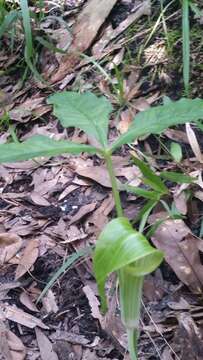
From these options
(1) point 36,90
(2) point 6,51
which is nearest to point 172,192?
(1) point 36,90

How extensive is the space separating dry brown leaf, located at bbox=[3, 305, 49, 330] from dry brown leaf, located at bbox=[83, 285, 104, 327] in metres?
0.10

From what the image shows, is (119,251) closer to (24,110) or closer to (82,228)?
(82,228)

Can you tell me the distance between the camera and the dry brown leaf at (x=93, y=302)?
132 cm

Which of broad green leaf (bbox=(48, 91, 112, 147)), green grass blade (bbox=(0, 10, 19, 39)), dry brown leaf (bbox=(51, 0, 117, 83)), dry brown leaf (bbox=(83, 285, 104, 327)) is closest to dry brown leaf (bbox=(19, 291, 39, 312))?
dry brown leaf (bbox=(83, 285, 104, 327))

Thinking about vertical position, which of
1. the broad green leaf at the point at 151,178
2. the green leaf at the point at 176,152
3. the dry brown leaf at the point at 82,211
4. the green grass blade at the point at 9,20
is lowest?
the dry brown leaf at the point at 82,211

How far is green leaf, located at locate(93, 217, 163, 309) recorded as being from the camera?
0.77m

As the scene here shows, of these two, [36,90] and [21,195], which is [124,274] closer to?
[21,195]

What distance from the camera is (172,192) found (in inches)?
59.1

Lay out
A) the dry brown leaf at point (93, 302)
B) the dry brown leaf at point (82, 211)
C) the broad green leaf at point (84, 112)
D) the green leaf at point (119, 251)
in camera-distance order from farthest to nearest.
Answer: the dry brown leaf at point (82, 211) < the dry brown leaf at point (93, 302) < the broad green leaf at point (84, 112) < the green leaf at point (119, 251)

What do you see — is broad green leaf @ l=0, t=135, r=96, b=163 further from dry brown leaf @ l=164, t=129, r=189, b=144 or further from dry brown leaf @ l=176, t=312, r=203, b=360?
dry brown leaf @ l=164, t=129, r=189, b=144

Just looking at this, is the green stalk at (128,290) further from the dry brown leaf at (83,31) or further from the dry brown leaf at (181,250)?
the dry brown leaf at (83,31)

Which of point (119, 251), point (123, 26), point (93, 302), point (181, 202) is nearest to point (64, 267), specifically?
point (93, 302)

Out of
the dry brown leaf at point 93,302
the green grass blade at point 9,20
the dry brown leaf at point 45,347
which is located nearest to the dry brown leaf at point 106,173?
the dry brown leaf at point 93,302

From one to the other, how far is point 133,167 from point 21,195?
1.01 feet
